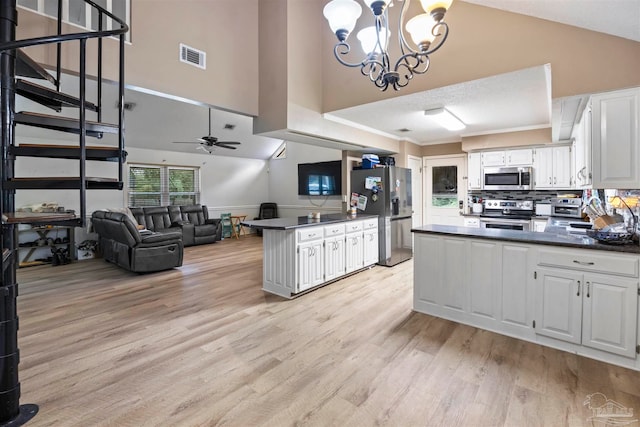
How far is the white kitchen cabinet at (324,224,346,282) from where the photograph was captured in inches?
167

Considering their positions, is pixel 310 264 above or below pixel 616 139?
below

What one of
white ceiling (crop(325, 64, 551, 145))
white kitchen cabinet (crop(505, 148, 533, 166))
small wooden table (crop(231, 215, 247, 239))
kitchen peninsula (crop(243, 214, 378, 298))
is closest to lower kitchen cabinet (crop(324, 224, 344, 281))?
kitchen peninsula (crop(243, 214, 378, 298))

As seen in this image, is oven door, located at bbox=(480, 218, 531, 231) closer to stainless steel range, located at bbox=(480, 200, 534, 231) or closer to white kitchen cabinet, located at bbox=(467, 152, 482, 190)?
stainless steel range, located at bbox=(480, 200, 534, 231)

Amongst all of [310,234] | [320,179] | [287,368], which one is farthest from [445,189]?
[287,368]

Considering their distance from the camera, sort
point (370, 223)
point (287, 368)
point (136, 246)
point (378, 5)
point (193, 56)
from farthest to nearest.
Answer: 1. point (370, 223)
2. point (136, 246)
3. point (193, 56)
4. point (287, 368)
5. point (378, 5)

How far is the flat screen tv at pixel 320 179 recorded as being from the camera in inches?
328

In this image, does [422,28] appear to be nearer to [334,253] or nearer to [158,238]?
[334,253]

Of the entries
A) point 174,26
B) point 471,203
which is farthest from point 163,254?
point 471,203

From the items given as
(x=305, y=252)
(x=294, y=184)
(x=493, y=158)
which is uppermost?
(x=493, y=158)

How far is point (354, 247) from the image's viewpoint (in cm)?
478

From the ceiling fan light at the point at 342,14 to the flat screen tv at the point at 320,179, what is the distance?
6082 mm

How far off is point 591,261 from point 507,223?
3.12 metres

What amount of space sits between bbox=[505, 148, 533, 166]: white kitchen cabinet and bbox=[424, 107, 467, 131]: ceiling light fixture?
1189 mm

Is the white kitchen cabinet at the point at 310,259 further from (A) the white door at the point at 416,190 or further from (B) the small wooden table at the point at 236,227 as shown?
(B) the small wooden table at the point at 236,227
